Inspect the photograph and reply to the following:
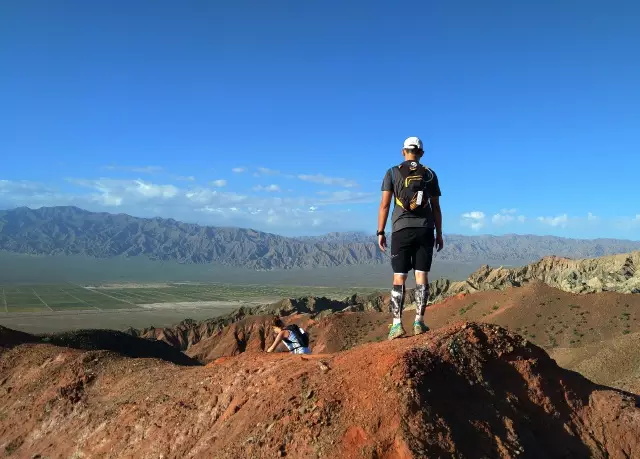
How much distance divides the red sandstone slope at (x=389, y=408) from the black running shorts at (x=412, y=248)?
1.02 meters

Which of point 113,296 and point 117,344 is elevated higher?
point 117,344

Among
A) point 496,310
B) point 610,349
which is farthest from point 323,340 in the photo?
point 610,349

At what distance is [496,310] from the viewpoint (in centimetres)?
3462

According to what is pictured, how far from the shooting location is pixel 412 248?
7082 mm

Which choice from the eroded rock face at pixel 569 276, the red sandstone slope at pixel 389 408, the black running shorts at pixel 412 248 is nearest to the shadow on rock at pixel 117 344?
the red sandstone slope at pixel 389 408

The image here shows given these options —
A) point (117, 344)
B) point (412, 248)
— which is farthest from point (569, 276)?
point (412, 248)

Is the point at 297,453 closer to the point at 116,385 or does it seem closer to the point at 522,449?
the point at 522,449

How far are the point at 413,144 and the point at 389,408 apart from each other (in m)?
3.65

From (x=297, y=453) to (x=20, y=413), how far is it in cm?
1036

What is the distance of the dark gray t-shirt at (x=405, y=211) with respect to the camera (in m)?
6.93

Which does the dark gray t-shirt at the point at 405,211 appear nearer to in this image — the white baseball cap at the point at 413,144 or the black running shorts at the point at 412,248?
the black running shorts at the point at 412,248

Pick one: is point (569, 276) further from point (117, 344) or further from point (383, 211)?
point (383, 211)

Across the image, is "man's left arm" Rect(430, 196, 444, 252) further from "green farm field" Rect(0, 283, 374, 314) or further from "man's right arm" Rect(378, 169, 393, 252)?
"green farm field" Rect(0, 283, 374, 314)

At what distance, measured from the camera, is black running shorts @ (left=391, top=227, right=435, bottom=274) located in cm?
696
